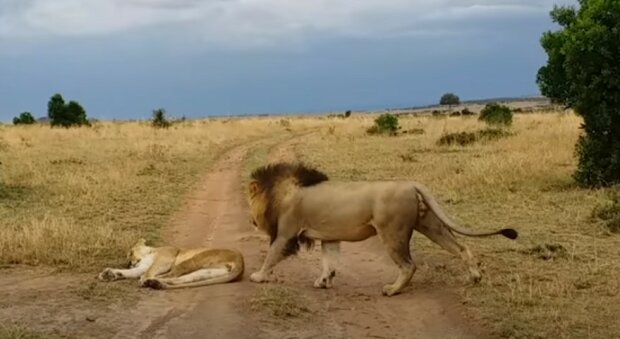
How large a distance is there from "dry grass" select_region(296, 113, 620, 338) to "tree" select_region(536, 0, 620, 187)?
0.63m

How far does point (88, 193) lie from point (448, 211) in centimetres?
632

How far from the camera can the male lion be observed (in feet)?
26.1

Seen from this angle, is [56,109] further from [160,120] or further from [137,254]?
[137,254]

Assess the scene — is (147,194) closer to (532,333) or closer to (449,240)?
(449,240)

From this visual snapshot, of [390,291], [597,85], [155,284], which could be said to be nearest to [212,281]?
[155,284]

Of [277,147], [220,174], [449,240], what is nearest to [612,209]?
[449,240]

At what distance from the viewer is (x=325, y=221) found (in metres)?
8.27

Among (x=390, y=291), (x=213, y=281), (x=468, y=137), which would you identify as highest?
(x=213, y=281)

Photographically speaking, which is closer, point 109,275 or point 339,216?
point 339,216

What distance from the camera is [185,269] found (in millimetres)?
8414

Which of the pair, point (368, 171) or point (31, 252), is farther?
point (368, 171)

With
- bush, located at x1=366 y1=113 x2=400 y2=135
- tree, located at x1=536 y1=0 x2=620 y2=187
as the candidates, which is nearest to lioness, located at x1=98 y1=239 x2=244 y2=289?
tree, located at x1=536 y1=0 x2=620 y2=187

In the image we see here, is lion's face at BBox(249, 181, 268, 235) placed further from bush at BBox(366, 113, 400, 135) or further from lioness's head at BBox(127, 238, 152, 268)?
bush at BBox(366, 113, 400, 135)

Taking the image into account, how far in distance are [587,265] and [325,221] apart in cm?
282
